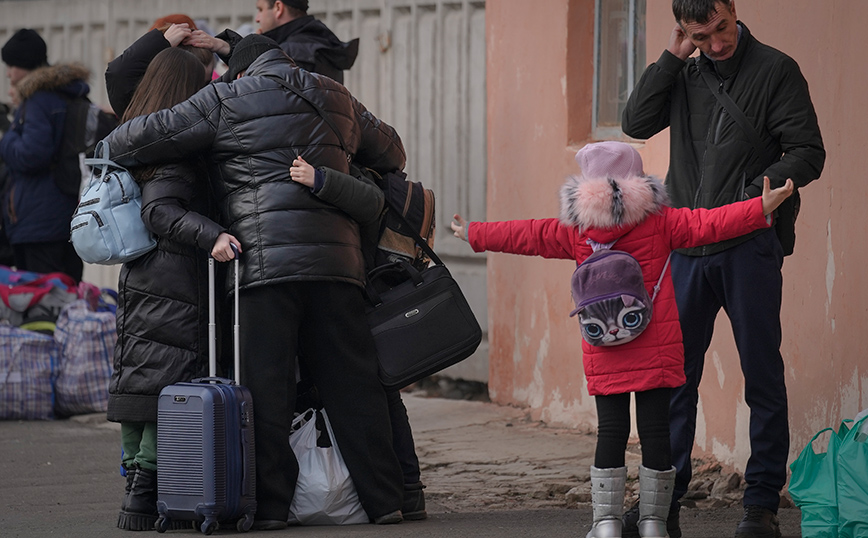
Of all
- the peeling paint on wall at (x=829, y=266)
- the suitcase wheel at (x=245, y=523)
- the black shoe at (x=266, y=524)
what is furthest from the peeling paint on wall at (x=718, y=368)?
the suitcase wheel at (x=245, y=523)

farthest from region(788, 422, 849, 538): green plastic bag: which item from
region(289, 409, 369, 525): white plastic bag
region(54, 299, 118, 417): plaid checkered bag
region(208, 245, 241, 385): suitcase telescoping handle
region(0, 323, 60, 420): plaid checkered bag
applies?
region(0, 323, 60, 420): plaid checkered bag

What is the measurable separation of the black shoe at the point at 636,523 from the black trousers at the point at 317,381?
95 cm

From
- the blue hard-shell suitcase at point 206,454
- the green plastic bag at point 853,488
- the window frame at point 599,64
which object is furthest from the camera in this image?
→ the window frame at point 599,64

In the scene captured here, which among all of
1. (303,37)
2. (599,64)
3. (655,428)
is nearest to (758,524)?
(655,428)

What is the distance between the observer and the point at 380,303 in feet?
17.6

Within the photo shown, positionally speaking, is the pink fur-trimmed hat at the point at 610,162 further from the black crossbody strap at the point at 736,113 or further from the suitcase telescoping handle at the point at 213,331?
the suitcase telescoping handle at the point at 213,331

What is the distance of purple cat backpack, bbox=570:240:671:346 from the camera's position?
4.53m

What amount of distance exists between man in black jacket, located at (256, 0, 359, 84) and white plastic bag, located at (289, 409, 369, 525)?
1943mm

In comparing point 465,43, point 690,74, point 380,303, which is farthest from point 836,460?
point 465,43

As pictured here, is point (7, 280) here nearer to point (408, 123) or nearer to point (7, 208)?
point (7, 208)

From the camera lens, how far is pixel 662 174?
22.0 feet

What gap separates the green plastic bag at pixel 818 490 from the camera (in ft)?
15.0

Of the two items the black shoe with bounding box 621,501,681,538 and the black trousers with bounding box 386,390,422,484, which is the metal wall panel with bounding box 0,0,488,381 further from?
the black shoe with bounding box 621,501,681,538

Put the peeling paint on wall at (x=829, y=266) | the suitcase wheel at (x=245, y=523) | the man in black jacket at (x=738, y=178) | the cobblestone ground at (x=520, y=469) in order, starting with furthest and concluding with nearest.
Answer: the cobblestone ground at (x=520, y=469) < the peeling paint on wall at (x=829, y=266) < the suitcase wheel at (x=245, y=523) < the man in black jacket at (x=738, y=178)
